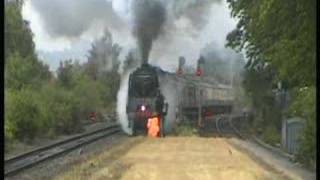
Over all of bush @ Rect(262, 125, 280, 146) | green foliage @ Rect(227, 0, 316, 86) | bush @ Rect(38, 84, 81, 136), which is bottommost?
bush @ Rect(262, 125, 280, 146)

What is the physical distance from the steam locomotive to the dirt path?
7572 millimetres

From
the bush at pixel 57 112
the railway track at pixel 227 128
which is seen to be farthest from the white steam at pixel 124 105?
the railway track at pixel 227 128

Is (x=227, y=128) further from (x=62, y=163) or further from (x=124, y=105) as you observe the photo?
(x=62, y=163)

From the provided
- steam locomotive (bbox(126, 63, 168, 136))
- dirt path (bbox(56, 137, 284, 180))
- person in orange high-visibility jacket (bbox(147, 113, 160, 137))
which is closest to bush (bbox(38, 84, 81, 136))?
steam locomotive (bbox(126, 63, 168, 136))

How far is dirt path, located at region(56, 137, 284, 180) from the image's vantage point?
61.1 ft

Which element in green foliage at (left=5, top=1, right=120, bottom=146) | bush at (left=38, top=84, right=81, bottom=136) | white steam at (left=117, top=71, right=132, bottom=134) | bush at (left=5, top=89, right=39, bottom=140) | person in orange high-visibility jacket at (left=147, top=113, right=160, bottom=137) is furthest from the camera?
white steam at (left=117, top=71, right=132, bottom=134)

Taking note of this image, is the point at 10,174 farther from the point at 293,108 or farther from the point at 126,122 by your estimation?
the point at 126,122

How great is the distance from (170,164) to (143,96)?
17.6 m

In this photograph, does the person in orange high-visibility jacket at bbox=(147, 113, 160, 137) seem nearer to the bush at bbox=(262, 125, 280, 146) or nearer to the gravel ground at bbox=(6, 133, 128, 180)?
the bush at bbox=(262, 125, 280, 146)

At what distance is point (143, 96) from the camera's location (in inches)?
1555

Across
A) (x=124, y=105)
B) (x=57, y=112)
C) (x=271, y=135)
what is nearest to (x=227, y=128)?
(x=124, y=105)

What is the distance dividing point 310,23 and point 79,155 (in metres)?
→ 13.0

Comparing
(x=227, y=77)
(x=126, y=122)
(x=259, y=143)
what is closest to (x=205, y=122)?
(x=126, y=122)

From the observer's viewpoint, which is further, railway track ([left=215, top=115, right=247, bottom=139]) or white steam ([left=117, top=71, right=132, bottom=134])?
railway track ([left=215, top=115, right=247, bottom=139])
